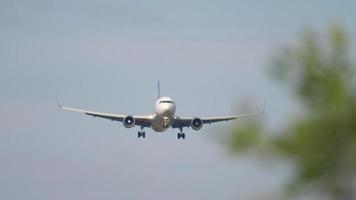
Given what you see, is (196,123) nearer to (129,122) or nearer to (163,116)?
(163,116)

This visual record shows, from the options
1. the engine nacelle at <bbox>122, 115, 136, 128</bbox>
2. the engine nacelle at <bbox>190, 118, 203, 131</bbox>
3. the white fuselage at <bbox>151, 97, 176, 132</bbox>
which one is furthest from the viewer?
the engine nacelle at <bbox>122, 115, 136, 128</bbox>

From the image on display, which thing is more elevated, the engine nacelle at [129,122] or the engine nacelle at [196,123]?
the engine nacelle at [129,122]

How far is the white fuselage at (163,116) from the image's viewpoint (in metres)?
97.9

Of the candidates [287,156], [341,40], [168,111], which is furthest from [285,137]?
[168,111]

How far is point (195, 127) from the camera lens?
102 m

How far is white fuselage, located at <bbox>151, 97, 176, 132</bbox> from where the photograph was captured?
97.9 meters

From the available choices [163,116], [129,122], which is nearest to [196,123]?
[163,116]

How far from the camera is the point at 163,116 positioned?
98.2 m

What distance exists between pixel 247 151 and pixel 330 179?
1.12 metres

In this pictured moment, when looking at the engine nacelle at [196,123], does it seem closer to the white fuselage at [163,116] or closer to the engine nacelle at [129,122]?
the white fuselage at [163,116]

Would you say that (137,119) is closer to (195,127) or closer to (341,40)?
(195,127)

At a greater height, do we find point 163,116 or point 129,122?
point 129,122

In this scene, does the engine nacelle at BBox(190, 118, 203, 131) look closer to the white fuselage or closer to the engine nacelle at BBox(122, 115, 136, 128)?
the white fuselage

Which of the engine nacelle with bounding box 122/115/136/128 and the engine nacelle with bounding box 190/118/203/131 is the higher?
the engine nacelle with bounding box 122/115/136/128
